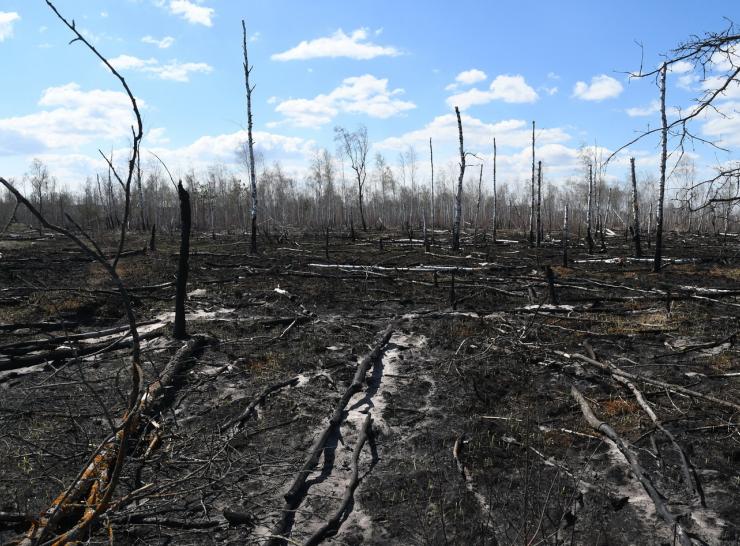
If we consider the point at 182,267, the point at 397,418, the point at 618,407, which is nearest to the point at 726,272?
the point at 618,407

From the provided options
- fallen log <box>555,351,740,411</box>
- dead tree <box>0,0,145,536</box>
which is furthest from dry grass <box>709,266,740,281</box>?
dead tree <box>0,0,145,536</box>

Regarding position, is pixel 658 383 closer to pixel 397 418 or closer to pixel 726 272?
pixel 397 418

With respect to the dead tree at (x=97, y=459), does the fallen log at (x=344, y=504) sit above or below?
below

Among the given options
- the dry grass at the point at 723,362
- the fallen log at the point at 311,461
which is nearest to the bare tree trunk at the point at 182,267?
the fallen log at the point at 311,461

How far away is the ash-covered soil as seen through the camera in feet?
13.1

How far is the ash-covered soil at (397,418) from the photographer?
400cm

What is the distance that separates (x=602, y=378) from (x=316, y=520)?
4.68m

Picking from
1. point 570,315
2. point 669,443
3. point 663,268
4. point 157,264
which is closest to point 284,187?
point 157,264

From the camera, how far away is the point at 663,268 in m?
17.3

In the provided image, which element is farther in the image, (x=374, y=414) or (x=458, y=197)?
(x=458, y=197)

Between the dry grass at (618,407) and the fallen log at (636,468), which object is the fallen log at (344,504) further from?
the dry grass at (618,407)

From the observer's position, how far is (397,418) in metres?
6.02

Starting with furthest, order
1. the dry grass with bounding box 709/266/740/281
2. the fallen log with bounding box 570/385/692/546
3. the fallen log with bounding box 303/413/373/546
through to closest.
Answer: the dry grass with bounding box 709/266/740/281, the fallen log with bounding box 303/413/373/546, the fallen log with bounding box 570/385/692/546

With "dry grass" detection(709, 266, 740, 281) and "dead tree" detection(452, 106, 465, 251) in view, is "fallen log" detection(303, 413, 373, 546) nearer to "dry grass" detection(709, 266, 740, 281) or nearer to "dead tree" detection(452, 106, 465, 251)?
"dry grass" detection(709, 266, 740, 281)
